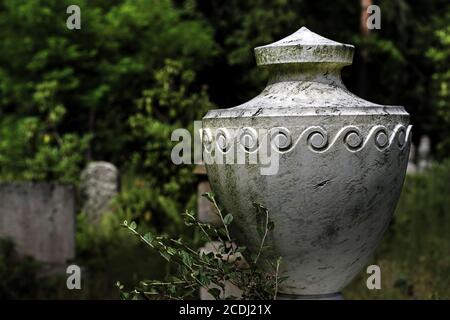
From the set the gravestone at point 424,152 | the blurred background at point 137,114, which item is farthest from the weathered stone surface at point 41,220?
the gravestone at point 424,152

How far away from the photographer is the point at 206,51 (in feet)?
32.6

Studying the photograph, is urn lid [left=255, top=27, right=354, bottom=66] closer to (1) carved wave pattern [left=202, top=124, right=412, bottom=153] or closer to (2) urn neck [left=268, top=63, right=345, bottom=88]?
(2) urn neck [left=268, top=63, right=345, bottom=88]

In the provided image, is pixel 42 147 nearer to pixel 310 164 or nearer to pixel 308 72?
pixel 308 72

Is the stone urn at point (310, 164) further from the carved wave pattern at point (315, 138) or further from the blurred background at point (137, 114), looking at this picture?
the blurred background at point (137, 114)

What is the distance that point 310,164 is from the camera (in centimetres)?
316

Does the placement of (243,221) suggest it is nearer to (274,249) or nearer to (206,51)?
(274,249)

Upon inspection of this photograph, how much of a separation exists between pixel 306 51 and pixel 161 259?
320cm

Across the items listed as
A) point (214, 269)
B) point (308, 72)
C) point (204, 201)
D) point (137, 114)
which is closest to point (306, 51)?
point (308, 72)

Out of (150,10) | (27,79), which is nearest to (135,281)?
(27,79)

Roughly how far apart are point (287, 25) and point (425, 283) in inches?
265

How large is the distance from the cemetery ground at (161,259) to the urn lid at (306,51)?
1.79 meters

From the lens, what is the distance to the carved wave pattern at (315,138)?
3.15m

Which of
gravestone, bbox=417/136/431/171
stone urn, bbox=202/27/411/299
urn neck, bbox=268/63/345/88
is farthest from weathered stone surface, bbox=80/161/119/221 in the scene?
gravestone, bbox=417/136/431/171

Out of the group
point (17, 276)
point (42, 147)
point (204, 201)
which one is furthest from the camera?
point (42, 147)
